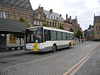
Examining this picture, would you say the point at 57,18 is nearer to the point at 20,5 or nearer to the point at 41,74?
the point at 20,5

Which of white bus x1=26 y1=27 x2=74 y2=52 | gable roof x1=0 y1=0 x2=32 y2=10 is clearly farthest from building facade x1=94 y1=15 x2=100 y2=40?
white bus x1=26 y1=27 x2=74 y2=52

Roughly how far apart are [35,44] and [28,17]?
104ft

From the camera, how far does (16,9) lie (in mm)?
38250

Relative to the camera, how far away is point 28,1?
143ft

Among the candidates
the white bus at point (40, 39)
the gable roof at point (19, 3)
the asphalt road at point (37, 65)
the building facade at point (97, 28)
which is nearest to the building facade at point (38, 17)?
the gable roof at point (19, 3)

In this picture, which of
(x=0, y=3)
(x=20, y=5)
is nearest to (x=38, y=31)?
(x=0, y=3)

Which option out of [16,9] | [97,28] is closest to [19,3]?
[16,9]

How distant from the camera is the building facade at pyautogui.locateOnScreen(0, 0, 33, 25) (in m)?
36.0

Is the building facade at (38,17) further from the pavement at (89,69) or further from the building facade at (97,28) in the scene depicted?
the building facade at (97,28)

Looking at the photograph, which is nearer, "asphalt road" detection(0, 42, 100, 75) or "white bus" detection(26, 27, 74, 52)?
"asphalt road" detection(0, 42, 100, 75)

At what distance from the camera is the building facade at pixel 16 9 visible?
118 ft

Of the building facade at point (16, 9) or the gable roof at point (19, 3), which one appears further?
the gable roof at point (19, 3)

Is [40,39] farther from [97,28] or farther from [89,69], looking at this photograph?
[97,28]

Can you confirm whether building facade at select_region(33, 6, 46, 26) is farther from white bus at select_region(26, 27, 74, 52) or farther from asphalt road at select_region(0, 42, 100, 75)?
asphalt road at select_region(0, 42, 100, 75)
